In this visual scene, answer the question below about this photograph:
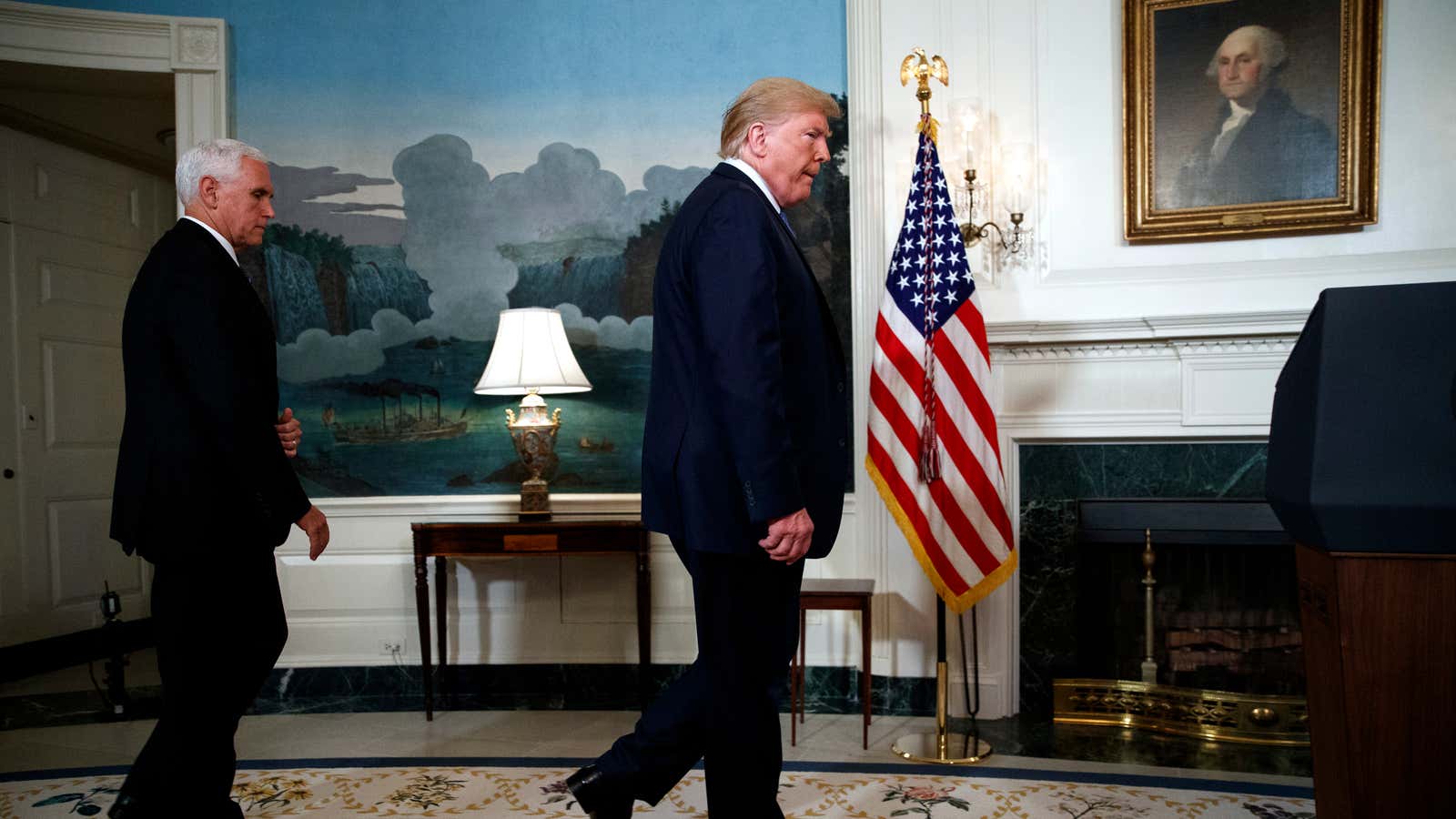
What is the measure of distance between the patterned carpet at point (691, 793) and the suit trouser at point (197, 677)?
2.20 ft

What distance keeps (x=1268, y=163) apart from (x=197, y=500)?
11.5ft

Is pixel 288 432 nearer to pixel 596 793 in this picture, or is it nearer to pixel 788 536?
pixel 596 793

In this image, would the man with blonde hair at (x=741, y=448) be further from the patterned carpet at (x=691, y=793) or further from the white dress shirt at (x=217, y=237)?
the white dress shirt at (x=217, y=237)

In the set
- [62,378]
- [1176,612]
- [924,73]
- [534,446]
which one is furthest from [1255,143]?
[62,378]

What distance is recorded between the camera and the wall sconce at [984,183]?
3.70 meters

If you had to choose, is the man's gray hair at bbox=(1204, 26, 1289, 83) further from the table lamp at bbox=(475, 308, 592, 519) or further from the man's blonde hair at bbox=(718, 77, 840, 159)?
the table lamp at bbox=(475, 308, 592, 519)

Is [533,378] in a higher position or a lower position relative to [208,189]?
lower

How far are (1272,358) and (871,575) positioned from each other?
5.35ft

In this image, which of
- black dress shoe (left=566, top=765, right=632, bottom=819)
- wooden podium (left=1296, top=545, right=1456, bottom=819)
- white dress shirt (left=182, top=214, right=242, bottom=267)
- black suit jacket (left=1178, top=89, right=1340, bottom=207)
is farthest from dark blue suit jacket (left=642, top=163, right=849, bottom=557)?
black suit jacket (left=1178, top=89, right=1340, bottom=207)

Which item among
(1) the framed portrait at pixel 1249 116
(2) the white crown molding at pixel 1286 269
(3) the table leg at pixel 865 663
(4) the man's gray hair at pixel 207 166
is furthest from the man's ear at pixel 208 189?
(1) the framed portrait at pixel 1249 116

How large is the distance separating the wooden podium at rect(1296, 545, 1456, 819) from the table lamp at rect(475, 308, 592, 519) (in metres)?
2.85

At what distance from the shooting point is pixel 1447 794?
1319mm

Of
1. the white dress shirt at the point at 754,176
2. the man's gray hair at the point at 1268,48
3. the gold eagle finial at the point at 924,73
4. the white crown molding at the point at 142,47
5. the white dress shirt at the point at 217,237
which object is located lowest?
the white dress shirt at the point at 217,237

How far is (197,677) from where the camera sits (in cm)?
223
